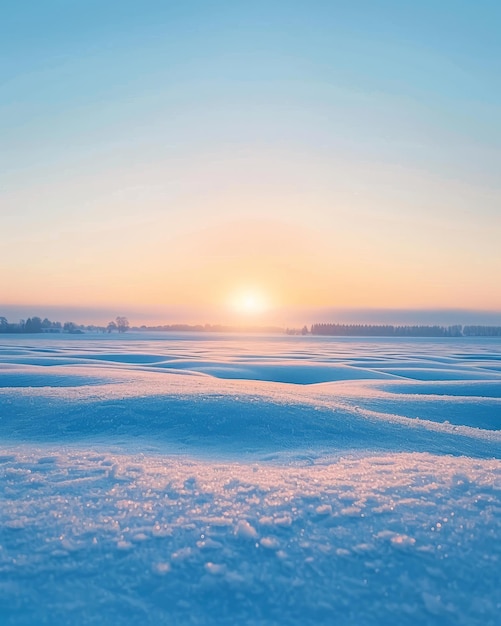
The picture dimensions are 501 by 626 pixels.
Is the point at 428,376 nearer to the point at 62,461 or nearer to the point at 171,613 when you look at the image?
the point at 62,461

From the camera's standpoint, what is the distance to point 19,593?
1.76 meters

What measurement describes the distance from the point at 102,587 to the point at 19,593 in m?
0.32

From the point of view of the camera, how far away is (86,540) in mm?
2076

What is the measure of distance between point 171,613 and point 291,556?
567 millimetres

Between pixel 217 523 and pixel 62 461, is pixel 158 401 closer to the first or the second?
pixel 62 461

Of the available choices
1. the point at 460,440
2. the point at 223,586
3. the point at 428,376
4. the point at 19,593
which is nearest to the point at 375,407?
the point at 460,440

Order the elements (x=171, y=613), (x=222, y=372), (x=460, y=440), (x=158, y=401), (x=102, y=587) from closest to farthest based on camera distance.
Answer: (x=171, y=613) → (x=102, y=587) → (x=460, y=440) → (x=158, y=401) → (x=222, y=372)

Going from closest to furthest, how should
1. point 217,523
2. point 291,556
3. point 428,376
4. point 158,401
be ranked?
point 291,556 → point 217,523 → point 158,401 → point 428,376

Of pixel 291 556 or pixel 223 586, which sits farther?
pixel 291 556

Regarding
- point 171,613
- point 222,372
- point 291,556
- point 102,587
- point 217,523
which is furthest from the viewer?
point 222,372

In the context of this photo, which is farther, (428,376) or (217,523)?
(428,376)

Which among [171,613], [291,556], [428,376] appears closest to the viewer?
[171,613]

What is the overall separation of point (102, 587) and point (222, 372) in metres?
9.89

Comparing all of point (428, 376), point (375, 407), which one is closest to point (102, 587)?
point (375, 407)
